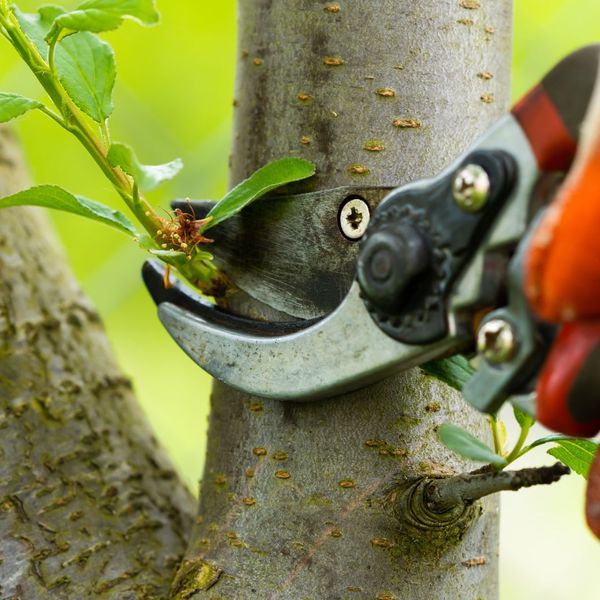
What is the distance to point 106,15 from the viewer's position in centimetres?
51

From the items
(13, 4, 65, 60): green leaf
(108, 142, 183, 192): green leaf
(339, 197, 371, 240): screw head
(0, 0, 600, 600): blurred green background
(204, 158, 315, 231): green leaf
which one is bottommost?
(0, 0, 600, 600): blurred green background

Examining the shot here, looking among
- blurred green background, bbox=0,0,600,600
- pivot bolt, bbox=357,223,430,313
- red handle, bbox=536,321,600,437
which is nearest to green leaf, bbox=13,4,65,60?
pivot bolt, bbox=357,223,430,313

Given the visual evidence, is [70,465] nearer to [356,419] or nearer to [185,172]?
[356,419]

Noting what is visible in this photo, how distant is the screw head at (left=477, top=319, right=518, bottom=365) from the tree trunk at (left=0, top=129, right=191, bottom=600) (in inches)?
13.3

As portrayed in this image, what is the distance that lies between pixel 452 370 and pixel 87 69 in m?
0.28

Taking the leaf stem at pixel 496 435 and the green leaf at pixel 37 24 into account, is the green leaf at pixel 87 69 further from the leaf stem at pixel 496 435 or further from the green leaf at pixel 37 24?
the leaf stem at pixel 496 435

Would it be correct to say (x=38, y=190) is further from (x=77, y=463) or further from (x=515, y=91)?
(x=515, y=91)

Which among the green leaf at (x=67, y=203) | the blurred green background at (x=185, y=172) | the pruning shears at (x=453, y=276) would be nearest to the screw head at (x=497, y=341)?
the pruning shears at (x=453, y=276)

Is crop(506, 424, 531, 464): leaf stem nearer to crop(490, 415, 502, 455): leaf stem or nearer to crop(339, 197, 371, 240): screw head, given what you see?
crop(490, 415, 502, 455): leaf stem

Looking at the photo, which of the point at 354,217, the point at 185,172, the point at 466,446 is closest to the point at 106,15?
the point at 354,217

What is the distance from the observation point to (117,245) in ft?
7.40

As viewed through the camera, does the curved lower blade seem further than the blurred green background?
No

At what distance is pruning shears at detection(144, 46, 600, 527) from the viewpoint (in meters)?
0.37

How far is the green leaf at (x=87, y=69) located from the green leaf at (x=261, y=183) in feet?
0.30
